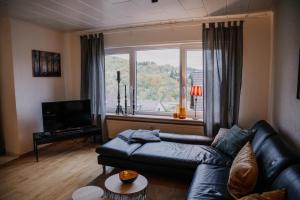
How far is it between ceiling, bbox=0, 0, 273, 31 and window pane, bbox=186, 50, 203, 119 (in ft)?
2.21

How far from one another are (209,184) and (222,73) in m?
2.01

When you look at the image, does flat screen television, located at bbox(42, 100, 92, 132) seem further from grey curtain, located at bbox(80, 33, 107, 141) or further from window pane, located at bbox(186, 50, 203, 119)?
window pane, located at bbox(186, 50, 203, 119)

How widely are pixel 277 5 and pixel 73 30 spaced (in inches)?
147

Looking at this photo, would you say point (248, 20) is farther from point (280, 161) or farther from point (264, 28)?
point (280, 161)

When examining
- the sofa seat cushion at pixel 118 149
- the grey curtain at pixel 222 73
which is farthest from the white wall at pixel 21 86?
the grey curtain at pixel 222 73

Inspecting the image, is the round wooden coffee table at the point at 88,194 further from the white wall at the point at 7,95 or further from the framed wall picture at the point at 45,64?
the framed wall picture at the point at 45,64

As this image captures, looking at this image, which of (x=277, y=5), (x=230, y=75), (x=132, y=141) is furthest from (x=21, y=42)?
(x=277, y=5)

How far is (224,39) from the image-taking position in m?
3.49

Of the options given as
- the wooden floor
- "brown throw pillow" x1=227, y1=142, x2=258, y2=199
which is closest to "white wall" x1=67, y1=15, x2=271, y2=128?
"brown throw pillow" x1=227, y1=142, x2=258, y2=199

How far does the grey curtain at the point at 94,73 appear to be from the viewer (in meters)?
4.38

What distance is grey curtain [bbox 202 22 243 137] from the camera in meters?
3.45

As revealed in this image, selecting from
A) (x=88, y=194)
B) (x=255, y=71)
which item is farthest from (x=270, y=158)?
(x=255, y=71)

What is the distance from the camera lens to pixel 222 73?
11.5ft

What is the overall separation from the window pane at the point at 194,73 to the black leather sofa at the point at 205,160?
82 cm
